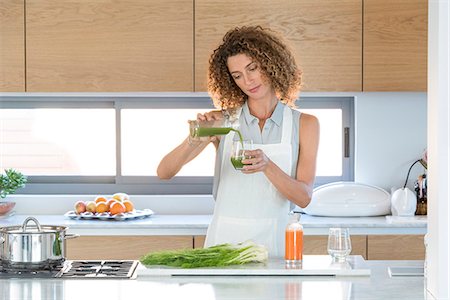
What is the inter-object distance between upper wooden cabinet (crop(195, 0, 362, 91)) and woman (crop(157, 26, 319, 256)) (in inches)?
44.6

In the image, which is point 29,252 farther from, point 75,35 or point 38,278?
point 75,35

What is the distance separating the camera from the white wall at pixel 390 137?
5.03m

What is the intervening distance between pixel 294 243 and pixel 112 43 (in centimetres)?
220

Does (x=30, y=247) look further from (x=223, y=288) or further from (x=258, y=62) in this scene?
(x=258, y=62)

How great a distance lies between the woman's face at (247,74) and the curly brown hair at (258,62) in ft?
0.06

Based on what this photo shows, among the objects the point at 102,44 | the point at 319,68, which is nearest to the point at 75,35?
the point at 102,44

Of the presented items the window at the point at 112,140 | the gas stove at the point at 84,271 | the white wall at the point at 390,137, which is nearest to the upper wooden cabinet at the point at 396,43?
the white wall at the point at 390,137

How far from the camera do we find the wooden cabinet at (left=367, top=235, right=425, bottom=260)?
4418mm

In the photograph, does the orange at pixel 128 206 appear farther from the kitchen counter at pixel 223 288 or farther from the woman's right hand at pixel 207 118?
the kitchen counter at pixel 223 288

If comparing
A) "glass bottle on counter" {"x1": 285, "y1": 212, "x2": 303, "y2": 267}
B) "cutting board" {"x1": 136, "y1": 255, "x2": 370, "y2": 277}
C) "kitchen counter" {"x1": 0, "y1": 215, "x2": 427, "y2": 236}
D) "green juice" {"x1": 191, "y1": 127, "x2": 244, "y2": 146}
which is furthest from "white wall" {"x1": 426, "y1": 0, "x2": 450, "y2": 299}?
"kitchen counter" {"x1": 0, "y1": 215, "x2": 427, "y2": 236}

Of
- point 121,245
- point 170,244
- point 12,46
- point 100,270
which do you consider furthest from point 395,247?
point 12,46

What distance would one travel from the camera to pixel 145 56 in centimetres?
474

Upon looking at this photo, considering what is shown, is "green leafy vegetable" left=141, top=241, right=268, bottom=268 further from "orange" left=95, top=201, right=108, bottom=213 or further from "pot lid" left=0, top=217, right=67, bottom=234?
"orange" left=95, top=201, right=108, bottom=213

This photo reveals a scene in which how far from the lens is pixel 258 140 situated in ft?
11.9
